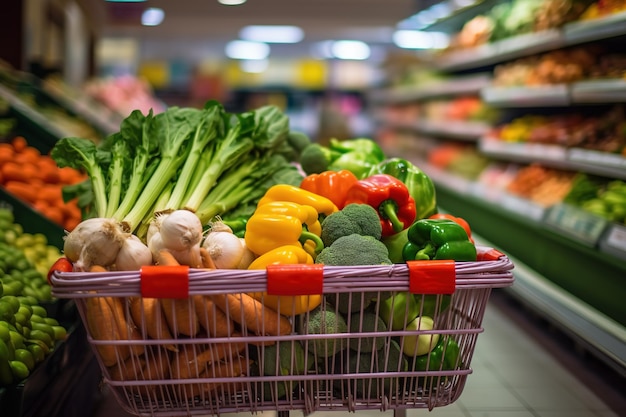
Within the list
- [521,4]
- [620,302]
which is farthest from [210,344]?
[521,4]

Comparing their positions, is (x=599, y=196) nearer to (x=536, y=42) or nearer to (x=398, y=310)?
(x=536, y=42)

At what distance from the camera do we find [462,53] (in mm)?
7031

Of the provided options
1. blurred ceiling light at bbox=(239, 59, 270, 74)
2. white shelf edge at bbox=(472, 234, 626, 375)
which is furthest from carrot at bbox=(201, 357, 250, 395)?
blurred ceiling light at bbox=(239, 59, 270, 74)

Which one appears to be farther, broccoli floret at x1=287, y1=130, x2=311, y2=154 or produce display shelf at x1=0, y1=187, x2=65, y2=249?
produce display shelf at x1=0, y1=187, x2=65, y2=249

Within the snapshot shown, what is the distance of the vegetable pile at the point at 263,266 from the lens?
1.48 m

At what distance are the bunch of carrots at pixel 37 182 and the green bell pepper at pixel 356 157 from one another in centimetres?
148

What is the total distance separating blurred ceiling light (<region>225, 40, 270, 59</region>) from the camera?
16.0 meters

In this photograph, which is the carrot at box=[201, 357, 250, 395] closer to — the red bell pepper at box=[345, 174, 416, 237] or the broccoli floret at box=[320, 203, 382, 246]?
the broccoli floret at box=[320, 203, 382, 246]

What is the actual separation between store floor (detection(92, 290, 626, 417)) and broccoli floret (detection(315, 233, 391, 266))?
1309 millimetres

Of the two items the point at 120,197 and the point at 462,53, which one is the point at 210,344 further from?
the point at 462,53

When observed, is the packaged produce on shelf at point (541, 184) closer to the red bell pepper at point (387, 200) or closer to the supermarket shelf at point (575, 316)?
the supermarket shelf at point (575, 316)

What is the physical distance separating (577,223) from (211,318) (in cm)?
289

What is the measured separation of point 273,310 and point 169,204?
1.93 ft

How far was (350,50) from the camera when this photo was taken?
1638cm
